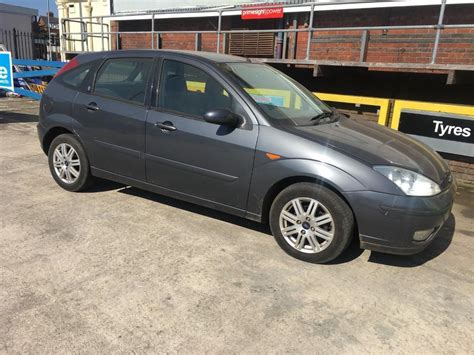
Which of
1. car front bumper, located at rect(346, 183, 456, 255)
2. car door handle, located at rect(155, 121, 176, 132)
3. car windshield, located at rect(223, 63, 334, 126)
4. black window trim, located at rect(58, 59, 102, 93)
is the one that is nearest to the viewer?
car front bumper, located at rect(346, 183, 456, 255)

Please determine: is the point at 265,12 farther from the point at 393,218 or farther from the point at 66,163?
the point at 393,218

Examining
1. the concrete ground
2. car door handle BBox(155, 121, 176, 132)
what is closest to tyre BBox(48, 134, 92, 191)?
the concrete ground

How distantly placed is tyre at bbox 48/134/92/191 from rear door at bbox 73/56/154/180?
142mm

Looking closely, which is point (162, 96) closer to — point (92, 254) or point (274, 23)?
point (92, 254)

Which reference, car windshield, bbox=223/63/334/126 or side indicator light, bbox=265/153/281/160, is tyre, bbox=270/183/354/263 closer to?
side indicator light, bbox=265/153/281/160

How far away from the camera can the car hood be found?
129 inches

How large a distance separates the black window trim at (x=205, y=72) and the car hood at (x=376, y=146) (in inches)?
15.4

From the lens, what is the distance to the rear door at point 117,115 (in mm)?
4129

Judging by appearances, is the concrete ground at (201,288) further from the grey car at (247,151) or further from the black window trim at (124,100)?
the black window trim at (124,100)

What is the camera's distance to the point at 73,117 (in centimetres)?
455

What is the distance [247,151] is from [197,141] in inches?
19.6

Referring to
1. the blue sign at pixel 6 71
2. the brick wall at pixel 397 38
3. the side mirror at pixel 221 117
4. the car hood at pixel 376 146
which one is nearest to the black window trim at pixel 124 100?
the side mirror at pixel 221 117

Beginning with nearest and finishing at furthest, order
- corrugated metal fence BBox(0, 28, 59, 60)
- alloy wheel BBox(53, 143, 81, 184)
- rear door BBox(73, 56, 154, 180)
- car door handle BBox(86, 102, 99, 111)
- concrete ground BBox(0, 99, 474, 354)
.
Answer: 1. concrete ground BBox(0, 99, 474, 354)
2. rear door BBox(73, 56, 154, 180)
3. car door handle BBox(86, 102, 99, 111)
4. alloy wheel BBox(53, 143, 81, 184)
5. corrugated metal fence BBox(0, 28, 59, 60)

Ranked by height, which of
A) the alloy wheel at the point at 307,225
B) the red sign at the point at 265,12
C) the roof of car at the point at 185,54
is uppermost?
the red sign at the point at 265,12
